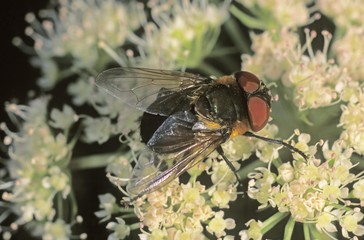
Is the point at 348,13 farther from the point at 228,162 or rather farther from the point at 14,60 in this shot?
the point at 14,60

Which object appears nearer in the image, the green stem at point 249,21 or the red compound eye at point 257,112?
the red compound eye at point 257,112

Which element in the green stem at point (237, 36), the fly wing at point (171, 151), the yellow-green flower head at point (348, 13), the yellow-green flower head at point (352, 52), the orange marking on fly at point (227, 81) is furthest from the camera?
the green stem at point (237, 36)

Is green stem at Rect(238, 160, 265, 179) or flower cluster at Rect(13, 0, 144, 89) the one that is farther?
flower cluster at Rect(13, 0, 144, 89)

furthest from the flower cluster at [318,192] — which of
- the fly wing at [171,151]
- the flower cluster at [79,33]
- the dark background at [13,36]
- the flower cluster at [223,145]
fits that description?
the dark background at [13,36]

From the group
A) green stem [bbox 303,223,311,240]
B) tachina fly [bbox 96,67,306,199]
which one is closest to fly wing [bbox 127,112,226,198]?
tachina fly [bbox 96,67,306,199]

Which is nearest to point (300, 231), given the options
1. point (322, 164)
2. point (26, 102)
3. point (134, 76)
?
point (322, 164)

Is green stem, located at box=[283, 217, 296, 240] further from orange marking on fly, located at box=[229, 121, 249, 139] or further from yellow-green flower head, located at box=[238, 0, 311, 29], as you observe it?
yellow-green flower head, located at box=[238, 0, 311, 29]

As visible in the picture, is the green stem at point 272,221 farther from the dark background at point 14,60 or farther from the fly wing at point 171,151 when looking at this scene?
the dark background at point 14,60
